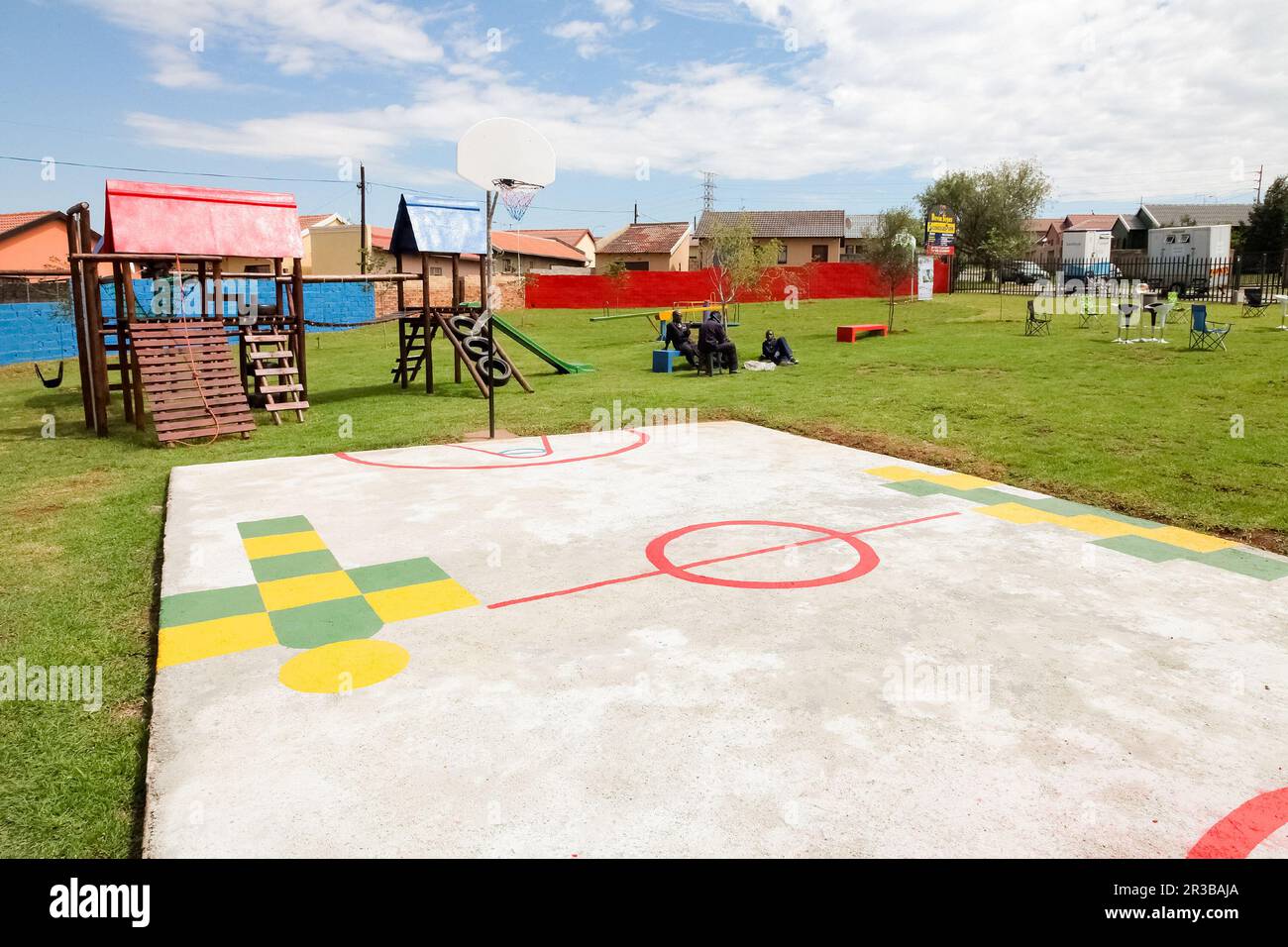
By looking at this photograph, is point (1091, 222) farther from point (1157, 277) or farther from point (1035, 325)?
point (1035, 325)

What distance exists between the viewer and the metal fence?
36656 millimetres

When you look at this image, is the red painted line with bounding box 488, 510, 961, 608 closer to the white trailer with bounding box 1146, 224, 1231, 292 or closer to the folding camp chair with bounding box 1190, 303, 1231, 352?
the folding camp chair with bounding box 1190, 303, 1231, 352

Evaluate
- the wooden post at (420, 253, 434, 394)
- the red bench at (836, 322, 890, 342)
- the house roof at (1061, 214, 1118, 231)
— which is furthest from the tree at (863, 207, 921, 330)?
the house roof at (1061, 214, 1118, 231)

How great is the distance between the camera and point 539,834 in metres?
2.98

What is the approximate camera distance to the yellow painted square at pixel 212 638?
4.53m

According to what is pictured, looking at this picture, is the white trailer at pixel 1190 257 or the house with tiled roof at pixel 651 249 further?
the house with tiled roof at pixel 651 249

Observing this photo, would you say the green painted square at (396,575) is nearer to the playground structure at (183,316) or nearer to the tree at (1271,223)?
the playground structure at (183,316)

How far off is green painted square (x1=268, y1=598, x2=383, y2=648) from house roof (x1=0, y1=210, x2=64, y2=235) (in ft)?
130

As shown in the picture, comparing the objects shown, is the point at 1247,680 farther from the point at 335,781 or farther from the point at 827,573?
the point at 335,781

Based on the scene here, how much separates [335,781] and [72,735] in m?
1.43

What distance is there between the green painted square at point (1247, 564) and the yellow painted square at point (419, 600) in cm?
522

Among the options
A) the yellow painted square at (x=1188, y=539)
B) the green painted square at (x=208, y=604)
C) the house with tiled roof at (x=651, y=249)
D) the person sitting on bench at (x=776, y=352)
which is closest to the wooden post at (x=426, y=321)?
the person sitting on bench at (x=776, y=352)
